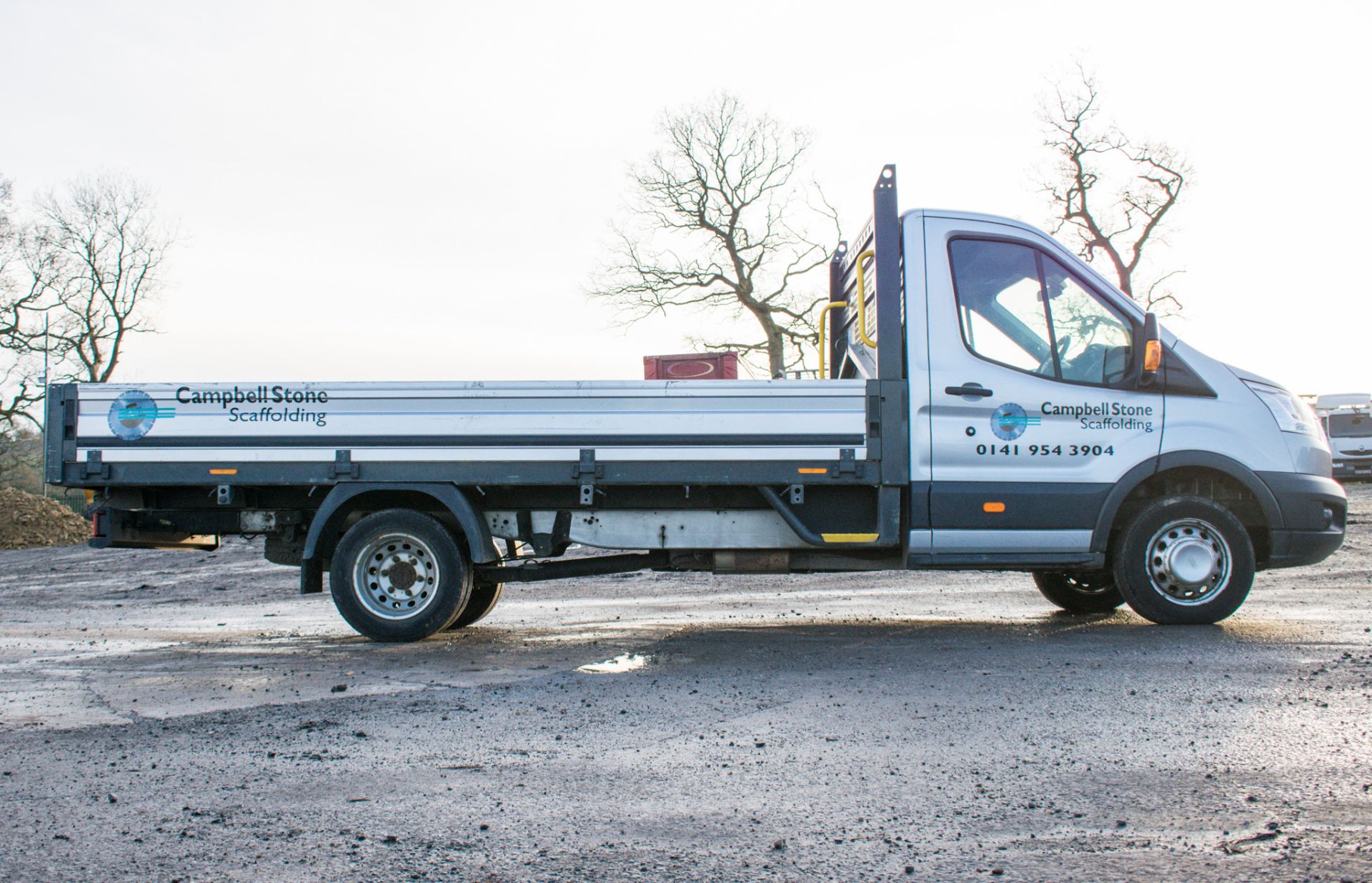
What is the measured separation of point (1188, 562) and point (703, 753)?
4409 millimetres

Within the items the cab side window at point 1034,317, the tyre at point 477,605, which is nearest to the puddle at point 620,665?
the tyre at point 477,605

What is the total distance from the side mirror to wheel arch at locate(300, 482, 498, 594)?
4539mm

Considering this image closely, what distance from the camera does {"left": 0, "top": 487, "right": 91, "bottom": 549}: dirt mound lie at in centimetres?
2316

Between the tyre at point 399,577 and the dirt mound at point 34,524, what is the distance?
1850 centimetres

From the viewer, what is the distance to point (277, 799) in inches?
153

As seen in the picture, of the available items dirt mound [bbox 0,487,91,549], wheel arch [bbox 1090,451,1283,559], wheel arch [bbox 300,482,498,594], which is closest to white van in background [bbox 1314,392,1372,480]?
wheel arch [bbox 1090,451,1283,559]

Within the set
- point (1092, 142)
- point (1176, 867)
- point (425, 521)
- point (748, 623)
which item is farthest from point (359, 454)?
point (1092, 142)

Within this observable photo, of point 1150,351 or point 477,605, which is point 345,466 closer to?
point 477,605

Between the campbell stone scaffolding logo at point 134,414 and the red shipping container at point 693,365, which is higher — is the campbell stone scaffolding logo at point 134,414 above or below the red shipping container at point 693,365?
below

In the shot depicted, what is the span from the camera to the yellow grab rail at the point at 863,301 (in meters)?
7.84

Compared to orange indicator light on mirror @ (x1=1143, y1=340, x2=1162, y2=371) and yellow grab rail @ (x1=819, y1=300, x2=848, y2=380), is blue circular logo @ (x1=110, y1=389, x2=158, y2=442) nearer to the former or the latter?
yellow grab rail @ (x1=819, y1=300, x2=848, y2=380)

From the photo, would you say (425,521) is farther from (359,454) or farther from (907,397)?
(907,397)

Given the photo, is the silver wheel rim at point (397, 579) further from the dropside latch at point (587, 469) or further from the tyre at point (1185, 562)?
the tyre at point (1185, 562)

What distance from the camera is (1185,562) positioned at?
7.32 metres
